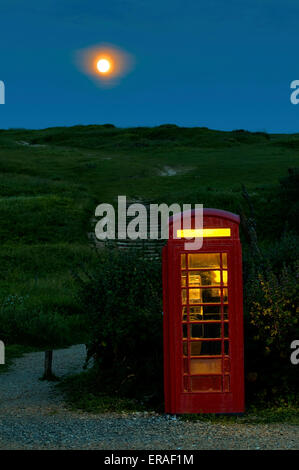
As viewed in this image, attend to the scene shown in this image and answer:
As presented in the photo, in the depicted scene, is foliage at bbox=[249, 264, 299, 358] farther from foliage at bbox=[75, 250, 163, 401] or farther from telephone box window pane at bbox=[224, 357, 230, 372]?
foliage at bbox=[75, 250, 163, 401]

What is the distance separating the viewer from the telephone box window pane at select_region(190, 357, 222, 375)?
796cm

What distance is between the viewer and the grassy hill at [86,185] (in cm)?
2517

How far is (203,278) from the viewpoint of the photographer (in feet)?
26.1

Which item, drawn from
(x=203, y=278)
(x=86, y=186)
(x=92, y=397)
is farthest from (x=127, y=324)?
(x=86, y=186)

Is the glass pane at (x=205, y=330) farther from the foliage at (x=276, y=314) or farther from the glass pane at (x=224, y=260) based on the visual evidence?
the glass pane at (x=224, y=260)

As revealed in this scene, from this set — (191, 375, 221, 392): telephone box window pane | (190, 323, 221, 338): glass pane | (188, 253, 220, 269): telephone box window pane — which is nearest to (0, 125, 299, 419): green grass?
(191, 375, 221, 392): telephone box window pane

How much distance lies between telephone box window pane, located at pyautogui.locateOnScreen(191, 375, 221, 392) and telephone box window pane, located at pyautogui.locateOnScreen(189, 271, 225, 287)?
1.22 meters

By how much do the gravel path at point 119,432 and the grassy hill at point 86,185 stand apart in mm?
8992

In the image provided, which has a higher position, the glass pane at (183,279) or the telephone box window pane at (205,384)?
the glass pane at (183,279)

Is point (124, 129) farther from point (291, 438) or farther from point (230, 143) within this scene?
point (291, 438)

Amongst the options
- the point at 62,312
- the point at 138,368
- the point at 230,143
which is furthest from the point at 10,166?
the point at 138,368

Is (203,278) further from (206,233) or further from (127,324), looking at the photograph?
(127,324)

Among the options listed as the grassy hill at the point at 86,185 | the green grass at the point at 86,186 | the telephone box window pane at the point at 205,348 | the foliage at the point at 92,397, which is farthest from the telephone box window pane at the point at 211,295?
the grassy hill at the point at 86,185
